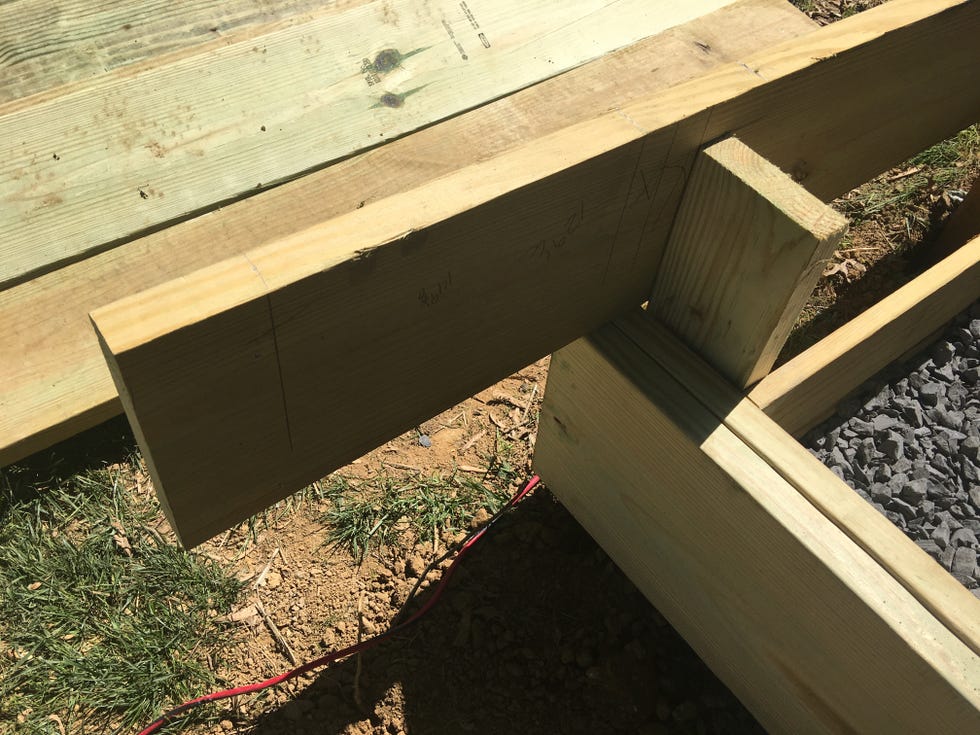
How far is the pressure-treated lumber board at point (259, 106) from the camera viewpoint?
1398 millimetres

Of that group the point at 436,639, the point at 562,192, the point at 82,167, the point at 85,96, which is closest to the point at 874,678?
the point at 562,192

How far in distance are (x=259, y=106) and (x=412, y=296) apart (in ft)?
1.80

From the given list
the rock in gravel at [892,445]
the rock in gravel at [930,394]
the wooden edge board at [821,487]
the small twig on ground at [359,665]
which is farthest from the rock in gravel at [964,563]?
the small twig on ground at [359,665]

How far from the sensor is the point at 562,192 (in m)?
1.31

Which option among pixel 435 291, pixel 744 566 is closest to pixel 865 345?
pixel 744 566

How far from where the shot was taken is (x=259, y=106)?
5.07 ft

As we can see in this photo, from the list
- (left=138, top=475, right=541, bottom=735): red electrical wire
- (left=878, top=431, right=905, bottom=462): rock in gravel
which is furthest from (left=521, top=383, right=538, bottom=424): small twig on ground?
(left=878, top=431, right=905, bottom=462): rock in gravel

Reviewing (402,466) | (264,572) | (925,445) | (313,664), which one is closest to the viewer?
(925,445)

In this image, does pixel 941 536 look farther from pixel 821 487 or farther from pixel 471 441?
pixel 471 441

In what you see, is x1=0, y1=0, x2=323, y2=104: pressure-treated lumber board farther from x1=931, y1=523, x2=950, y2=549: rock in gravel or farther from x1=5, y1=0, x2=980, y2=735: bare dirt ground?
x1=931, y1=523, x2=950, y2=549: rock in gravel

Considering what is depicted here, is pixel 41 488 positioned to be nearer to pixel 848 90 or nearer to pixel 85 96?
pixel 85 96

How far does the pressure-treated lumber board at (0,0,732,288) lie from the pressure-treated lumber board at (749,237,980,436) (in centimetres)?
79

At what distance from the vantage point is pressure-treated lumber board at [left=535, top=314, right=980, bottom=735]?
4.78ft

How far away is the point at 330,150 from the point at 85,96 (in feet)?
1.43
